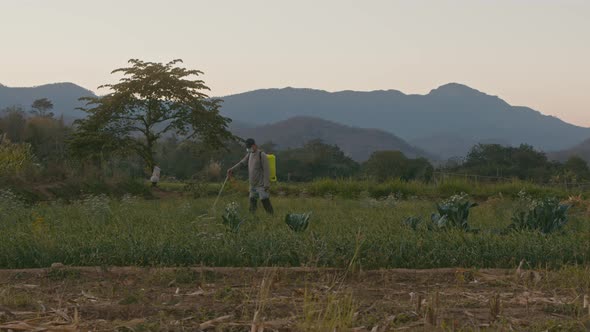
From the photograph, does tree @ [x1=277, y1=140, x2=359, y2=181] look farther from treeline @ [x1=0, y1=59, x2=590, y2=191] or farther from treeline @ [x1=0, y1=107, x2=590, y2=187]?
treeline @ [x1=0, y1=59, x2=590, y2=191]

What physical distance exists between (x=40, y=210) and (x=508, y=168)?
50.2 meters

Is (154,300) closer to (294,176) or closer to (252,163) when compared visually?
(252,163)

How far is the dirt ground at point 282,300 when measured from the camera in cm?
427

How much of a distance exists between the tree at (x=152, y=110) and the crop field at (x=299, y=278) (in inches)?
646

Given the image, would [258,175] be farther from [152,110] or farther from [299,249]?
[152,110]

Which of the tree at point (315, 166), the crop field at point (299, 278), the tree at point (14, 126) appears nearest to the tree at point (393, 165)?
the tree at point (315, 166)

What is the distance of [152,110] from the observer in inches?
1008

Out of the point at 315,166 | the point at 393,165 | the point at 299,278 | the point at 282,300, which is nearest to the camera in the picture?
the point at 282,300

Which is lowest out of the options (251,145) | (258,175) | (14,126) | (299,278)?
(299,278)

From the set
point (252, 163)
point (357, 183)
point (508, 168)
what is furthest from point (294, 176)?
point (252, 163)

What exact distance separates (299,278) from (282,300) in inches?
37.9

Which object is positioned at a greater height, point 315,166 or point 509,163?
point 509,163

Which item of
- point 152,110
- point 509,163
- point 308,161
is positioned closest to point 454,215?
point 152,110

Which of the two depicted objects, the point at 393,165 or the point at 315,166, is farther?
the point at 315,166
